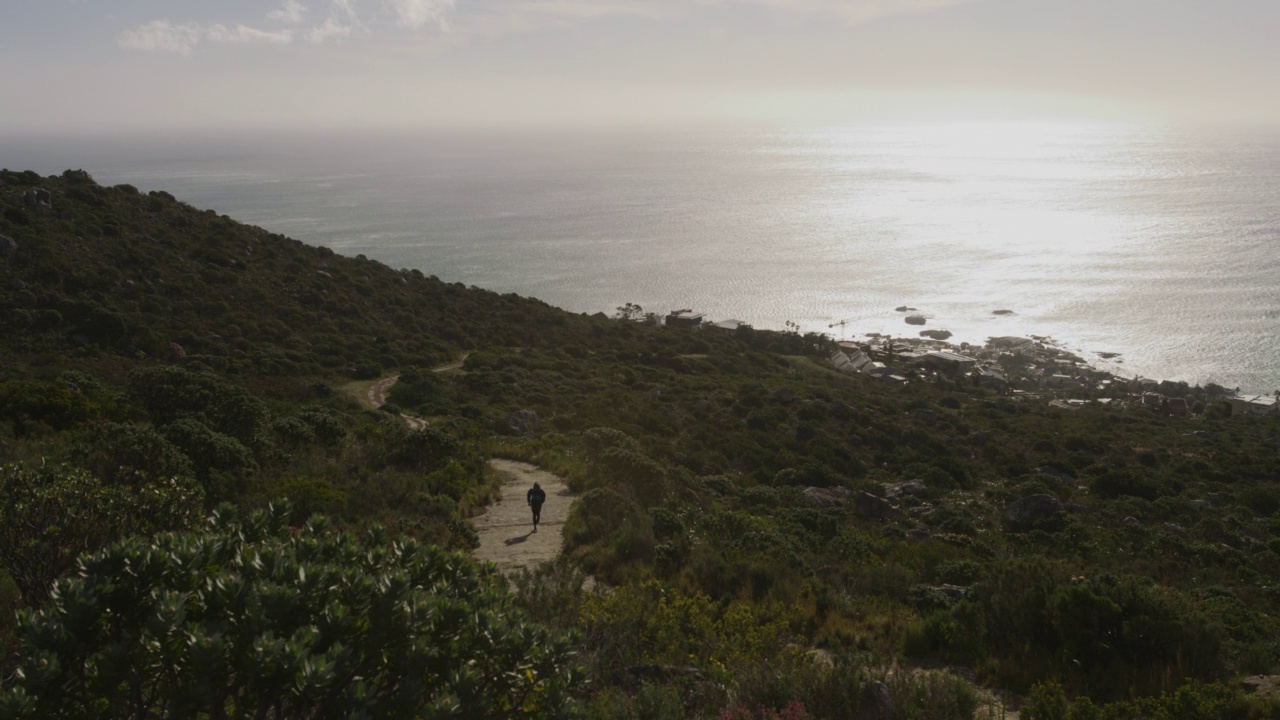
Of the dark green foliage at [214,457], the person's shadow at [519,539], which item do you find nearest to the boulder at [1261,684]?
the person's shadow at [519,539]

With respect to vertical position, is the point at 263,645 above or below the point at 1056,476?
above

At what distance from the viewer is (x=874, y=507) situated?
20.2 m

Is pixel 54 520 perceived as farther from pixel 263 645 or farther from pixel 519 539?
pixel 519 539

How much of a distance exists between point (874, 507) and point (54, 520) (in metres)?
17.5

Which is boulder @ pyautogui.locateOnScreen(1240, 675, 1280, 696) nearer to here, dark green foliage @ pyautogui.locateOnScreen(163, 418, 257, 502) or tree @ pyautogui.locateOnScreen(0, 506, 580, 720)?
tree @ pyautogui.locateOnScreen(0, 506, 580, 720)

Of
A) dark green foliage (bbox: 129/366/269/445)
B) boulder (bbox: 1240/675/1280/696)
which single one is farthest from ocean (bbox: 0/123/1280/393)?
dark green foliage (bbox: 129/366/269/445)

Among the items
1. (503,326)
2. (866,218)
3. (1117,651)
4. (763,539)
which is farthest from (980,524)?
(866,218)

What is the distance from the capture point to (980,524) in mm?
19625

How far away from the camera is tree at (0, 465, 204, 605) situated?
6.65 metres

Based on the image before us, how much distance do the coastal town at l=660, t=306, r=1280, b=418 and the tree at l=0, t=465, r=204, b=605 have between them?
1865 inches

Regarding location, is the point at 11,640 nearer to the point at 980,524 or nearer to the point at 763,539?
the point at 763,539

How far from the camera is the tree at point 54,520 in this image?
21.8ft

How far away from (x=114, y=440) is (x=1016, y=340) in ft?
216

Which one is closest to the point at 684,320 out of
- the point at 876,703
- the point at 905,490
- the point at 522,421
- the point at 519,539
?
the point at 522,421
